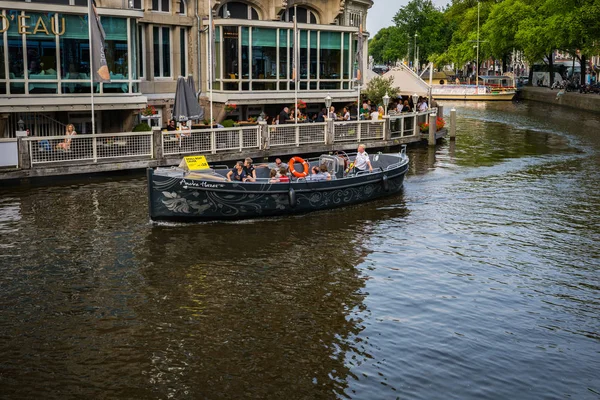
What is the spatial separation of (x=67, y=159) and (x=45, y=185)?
1304 mm

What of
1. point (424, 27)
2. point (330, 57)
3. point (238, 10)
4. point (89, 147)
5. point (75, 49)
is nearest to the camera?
point (89, 147)

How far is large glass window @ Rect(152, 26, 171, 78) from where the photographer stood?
126 ft

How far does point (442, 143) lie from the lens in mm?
44781

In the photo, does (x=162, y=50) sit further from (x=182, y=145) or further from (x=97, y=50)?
(x=182, y=145)

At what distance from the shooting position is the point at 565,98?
77.1 meters

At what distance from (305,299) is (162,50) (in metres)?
24.5

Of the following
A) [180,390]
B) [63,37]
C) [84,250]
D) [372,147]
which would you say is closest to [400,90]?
[372,147]

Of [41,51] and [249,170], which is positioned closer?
[249,170]

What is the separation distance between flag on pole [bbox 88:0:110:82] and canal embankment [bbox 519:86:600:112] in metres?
50.5

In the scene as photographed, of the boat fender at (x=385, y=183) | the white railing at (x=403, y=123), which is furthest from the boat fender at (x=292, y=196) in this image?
the white railing at (x=403, y=123)

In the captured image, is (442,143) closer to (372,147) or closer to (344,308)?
(372,147)

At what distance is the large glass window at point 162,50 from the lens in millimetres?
38312

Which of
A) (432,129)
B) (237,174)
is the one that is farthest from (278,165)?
(432,129)

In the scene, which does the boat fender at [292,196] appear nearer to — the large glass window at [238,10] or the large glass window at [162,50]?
the large glass window at [162,50]
